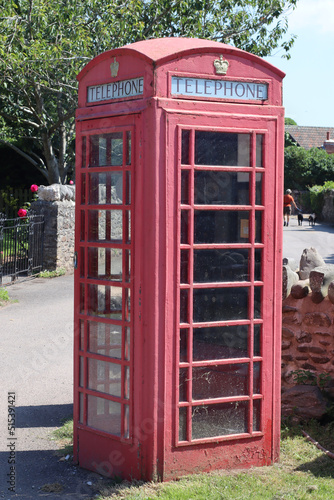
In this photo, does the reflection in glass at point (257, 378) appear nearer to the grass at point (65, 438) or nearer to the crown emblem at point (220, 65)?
the grass at point (65, 438)

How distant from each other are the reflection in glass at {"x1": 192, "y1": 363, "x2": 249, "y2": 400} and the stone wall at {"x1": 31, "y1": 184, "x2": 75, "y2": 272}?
11.0 meters

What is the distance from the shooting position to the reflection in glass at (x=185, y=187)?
4332 millimetres

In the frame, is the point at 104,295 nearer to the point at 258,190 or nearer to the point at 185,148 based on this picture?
the point at 185,148

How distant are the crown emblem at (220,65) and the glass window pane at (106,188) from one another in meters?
0.93

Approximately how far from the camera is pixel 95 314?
15.4 ft

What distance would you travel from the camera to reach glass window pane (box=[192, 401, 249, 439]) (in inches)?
177

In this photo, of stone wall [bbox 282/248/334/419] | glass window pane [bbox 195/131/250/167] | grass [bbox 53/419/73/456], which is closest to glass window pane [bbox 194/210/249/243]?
glass window pane [bbox 195/131/250/167]

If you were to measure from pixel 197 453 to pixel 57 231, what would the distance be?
11170 millimetres

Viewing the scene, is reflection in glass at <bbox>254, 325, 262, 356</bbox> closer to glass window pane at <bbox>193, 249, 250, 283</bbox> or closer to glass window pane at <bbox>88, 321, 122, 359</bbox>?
glass window pane at <bbox>193, 249, 250, 283</bbox>

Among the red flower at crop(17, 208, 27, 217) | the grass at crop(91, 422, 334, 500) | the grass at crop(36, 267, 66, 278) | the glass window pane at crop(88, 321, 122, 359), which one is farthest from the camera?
the grass at crop(36, 267, 66, 278)

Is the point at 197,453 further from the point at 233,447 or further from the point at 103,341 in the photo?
the point at 103,341

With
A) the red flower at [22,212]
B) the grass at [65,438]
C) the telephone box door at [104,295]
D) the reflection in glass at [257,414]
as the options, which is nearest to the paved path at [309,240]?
the red flower at [22,212]

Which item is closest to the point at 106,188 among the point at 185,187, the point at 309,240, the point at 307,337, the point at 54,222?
the point at 185,187

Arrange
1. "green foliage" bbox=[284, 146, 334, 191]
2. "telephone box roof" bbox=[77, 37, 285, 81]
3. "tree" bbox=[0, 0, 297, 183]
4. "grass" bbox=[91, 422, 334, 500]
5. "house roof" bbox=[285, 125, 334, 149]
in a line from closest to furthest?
"grass" bbox=[91, 422, 334, 500]
"telephone box roof" bbox=[77, 37, 285, 81]
"tree" bbox=[0, 0, 297, 183]
"green foliage" bbox=[284, 146, 334, 191]
"house roof" bbox=[285, 125, 334, 149]
